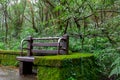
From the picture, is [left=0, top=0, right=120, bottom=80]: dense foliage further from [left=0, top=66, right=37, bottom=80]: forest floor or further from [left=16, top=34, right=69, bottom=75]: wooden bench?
[left=0, top=66, right=37, bottom=80]: forest floor

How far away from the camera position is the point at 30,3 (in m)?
19.7

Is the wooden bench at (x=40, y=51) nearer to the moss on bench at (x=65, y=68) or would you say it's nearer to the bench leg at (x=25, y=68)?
the bench leg at (x=25, y=68)

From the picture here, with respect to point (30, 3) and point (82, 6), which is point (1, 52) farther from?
point (30, 3)

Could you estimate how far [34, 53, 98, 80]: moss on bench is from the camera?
7555 millimetres

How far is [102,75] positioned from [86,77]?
91 cm

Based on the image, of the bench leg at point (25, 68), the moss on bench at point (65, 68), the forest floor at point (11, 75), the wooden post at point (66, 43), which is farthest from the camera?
the bench leg at point (25, 68)

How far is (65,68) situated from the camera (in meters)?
7.67

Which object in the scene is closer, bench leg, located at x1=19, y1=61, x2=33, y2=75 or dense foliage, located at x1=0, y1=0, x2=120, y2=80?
dense foliage, located at x1=0, y1=0, x2=120, y2=80

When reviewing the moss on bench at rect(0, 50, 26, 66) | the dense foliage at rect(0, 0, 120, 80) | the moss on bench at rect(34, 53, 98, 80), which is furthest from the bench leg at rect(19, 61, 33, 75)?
the moss on bench at rect(34, 53, 98, 80)

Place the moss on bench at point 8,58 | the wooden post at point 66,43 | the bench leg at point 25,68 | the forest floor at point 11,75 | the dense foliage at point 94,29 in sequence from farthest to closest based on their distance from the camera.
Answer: the moss on bench at point 8,58, the bench leg at point 25,68, the forest floor at point 11,75, the wooden post at point 66,43, the dense foliage at point 94,29

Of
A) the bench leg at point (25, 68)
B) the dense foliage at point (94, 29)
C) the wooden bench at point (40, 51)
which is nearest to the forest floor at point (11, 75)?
the bench leg at point (25, 68)

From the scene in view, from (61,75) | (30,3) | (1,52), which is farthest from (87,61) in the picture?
(30,3)

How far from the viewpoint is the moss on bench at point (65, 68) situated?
7555 mm

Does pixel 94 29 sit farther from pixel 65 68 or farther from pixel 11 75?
pixel 11 75
